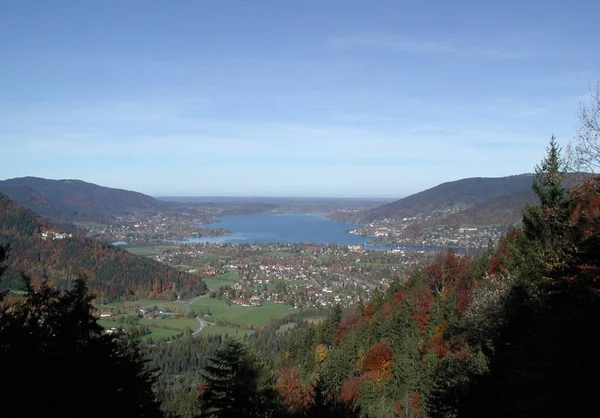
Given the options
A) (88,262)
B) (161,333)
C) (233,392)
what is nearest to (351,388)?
(233,392)

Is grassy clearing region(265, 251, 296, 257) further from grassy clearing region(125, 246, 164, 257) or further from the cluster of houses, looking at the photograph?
the cluster of houses

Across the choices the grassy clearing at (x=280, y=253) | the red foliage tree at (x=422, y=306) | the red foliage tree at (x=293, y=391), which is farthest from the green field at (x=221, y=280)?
the red foliage tree at (x=422, y=306)

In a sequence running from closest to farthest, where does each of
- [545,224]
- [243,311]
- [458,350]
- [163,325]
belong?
[545,224], [458,350], [163,325], [243,311]

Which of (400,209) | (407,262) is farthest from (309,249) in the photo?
(400,209)

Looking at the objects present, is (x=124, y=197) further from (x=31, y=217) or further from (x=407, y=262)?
(x=407, y=262)

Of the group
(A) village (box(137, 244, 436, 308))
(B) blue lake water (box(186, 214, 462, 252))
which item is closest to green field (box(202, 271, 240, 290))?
(A) village (box(137, 244, 436, 308))

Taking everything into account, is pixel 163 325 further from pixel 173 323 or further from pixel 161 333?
pixel 161 333

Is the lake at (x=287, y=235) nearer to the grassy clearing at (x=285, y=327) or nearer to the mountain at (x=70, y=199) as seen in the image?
the mountain at (x=70, y=199)
